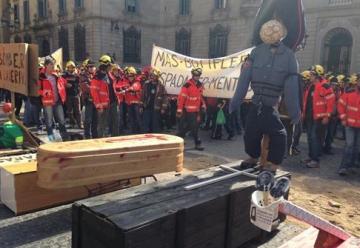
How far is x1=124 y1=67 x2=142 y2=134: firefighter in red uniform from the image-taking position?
10.2 metres

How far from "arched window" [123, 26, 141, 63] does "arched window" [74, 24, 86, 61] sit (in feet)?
11.3

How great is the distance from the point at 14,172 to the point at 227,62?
22.9 feet

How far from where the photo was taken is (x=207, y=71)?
10406mm

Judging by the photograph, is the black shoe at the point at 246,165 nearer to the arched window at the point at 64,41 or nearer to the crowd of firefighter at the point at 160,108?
the crowd of firefighter at the point at 160,108

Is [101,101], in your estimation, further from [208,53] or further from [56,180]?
[208,53]

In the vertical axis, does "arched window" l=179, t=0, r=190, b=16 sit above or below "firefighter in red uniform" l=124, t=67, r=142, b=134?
above

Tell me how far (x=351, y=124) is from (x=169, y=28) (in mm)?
28335

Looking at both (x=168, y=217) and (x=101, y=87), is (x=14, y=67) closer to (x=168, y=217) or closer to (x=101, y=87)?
(x=101, y=87)

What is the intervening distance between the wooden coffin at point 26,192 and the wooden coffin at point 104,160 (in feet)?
1.58

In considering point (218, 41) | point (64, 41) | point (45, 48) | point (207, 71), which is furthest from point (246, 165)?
point (45, 48)

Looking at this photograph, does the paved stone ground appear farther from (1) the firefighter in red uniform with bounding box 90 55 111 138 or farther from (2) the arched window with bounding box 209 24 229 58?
(2) the arched window with bounding box 209 24 229 58

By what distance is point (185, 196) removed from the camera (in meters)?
3.41

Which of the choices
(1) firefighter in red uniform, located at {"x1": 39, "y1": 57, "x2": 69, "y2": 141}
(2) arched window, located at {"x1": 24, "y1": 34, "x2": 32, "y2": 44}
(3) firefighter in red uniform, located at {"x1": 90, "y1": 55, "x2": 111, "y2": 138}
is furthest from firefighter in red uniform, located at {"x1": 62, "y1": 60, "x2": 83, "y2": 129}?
(2) arched window, located at {"x1": 24, "y1": 34, "x2": 32, "y2": 44}

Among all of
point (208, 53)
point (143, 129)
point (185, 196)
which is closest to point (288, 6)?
point (185, 196)
